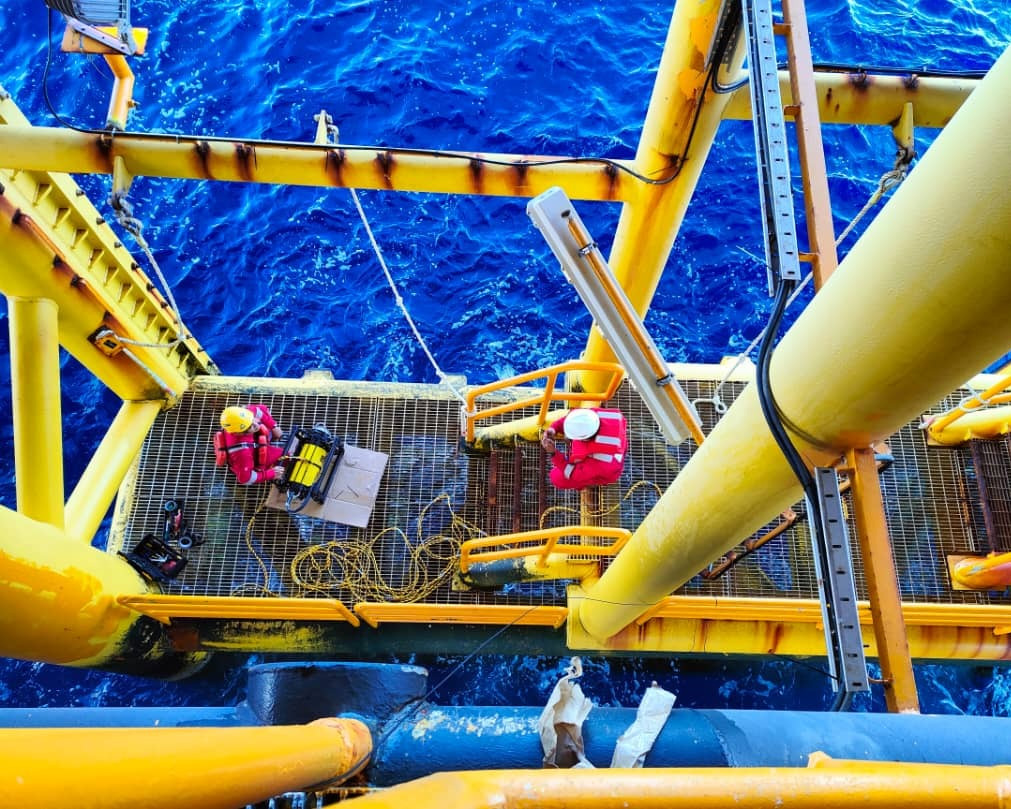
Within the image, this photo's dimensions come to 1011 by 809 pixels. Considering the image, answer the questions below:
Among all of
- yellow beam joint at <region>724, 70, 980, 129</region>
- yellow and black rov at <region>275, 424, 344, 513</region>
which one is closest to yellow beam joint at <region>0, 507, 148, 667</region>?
yellow and black rov at <region>275, 424, 344, 513</region>

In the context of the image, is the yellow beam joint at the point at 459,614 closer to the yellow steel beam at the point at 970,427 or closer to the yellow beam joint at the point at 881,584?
the yellow beam joint at the point at 881,584

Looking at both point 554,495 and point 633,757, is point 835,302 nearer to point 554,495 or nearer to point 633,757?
point 633,757

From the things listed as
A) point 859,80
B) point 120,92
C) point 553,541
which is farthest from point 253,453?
point 859,80

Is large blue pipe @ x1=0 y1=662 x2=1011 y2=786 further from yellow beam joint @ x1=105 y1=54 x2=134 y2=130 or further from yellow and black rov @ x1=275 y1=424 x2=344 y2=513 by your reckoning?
yellow beam joint @ x1=105 y1=54 x2=134 y2=130

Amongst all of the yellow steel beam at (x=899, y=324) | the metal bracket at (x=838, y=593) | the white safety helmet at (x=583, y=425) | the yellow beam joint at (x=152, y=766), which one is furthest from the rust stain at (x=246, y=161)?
the metal bracket at (x=838, y=593)

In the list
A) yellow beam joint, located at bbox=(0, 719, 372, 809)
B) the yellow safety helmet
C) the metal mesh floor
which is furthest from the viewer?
the metal mesh floor

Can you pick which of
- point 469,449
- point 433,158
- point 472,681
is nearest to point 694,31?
point 433,158
